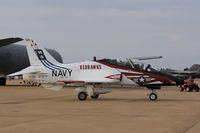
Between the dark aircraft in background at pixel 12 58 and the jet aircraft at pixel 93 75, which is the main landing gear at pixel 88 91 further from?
the dark aircraft in background at pixel 12 58

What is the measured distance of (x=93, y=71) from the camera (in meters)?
19.6

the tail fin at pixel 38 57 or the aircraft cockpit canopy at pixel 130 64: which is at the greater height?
the tail fin at pixel 38 57

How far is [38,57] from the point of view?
2044 cm

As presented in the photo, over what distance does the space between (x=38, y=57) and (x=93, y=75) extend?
3.64 m

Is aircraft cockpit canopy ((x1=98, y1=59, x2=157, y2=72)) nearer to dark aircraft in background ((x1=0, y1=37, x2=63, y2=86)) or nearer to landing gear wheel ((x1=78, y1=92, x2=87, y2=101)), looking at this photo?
landing gear wheel ((x1=78, y1=92, x2=87, y2=101))

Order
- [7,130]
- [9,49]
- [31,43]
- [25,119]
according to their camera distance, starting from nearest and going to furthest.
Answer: [7,130] < [25,119] < [31,43] < [9,49]

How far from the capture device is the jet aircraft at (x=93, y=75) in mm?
19094

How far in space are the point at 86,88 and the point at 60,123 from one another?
32.2 ft

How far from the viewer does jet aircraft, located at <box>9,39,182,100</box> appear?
752 inches

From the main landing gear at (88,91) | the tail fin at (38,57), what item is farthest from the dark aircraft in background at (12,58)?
the main landing gear at (88,91)

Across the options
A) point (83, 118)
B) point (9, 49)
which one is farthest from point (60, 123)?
point (9, 49)

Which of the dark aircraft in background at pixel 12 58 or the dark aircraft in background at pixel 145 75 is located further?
the dark aircraft in background at pixel 12 58

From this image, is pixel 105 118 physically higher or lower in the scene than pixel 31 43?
lower

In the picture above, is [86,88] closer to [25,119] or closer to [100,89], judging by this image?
[100,89]
